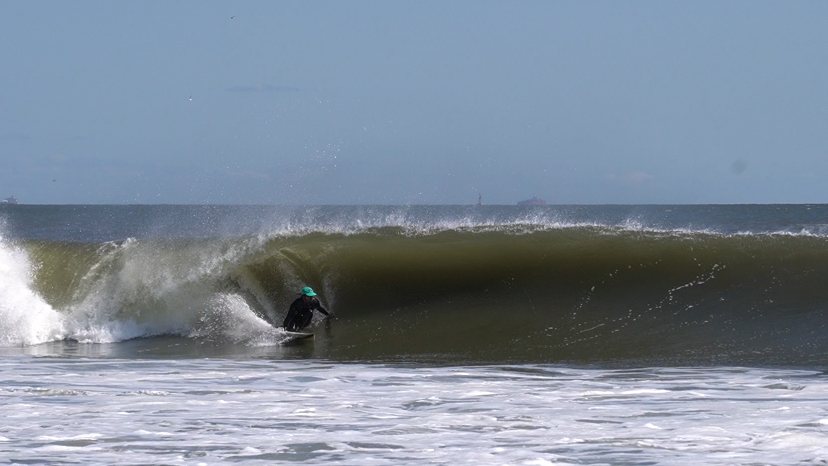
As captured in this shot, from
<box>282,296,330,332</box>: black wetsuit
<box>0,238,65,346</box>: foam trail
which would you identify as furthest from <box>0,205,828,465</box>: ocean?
<box>282,296,330,332</box>: black wetsuit

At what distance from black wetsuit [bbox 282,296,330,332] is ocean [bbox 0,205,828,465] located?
31cm

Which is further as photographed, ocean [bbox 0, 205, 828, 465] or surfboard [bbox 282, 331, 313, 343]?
surfboard [bbox 282, 331, 313, 343]

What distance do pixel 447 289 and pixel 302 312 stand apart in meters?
2.55

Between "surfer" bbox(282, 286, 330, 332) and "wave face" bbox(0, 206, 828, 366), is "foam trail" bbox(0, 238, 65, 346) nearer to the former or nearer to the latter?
"wave face" bbox(0, 206, 828, 366)

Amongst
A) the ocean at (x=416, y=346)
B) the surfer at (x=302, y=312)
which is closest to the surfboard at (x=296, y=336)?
the ocean at (x=416, y=346)

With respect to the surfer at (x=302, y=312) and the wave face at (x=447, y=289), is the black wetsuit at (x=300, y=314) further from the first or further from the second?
the wave face at (x=447, y=289)

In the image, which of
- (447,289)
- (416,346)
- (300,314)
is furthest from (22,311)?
(447,289)

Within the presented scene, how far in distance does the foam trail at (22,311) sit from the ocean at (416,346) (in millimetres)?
32

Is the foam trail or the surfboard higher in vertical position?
the foam trail

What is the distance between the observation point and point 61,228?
148ft

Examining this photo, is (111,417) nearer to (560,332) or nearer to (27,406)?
(27,406)

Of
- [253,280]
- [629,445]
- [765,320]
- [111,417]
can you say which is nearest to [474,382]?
[629,445]

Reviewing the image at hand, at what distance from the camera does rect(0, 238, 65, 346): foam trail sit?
12.6 m

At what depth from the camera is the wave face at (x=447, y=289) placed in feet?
36.5
